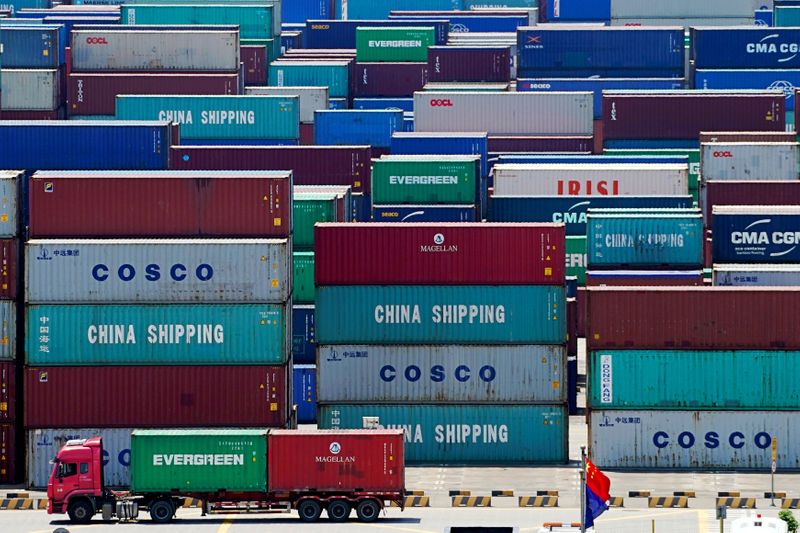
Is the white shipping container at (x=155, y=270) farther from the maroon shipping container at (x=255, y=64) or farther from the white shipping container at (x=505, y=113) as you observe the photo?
the maroon shipping container at (x=255, y=64)

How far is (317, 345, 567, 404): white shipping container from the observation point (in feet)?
233

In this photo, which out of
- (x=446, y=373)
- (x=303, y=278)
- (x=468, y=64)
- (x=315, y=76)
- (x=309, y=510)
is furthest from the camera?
(x=315, y=76)

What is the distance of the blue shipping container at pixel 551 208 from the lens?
90875mm

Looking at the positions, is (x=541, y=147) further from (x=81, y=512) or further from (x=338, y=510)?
(x=81, y=512)

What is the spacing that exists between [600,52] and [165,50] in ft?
74.5

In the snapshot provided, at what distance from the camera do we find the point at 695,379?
69875 millimetres

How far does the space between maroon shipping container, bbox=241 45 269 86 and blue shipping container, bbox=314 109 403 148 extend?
14.7m

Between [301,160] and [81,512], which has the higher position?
[301,160]

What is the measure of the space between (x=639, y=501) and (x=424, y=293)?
10.3m

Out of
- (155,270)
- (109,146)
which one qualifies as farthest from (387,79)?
(155,270)

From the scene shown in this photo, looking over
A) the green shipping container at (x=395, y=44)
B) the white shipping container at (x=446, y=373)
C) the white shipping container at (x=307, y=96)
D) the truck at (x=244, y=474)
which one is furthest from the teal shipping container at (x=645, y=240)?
the green shipping container at (x=395, y=44)

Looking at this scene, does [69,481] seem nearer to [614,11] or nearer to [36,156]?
[36,156]

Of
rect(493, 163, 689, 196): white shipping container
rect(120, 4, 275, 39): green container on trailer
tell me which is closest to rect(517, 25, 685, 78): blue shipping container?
rect(120, 4, 275, 39): green container on trailer

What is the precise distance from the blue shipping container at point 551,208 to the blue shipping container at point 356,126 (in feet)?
42.5
